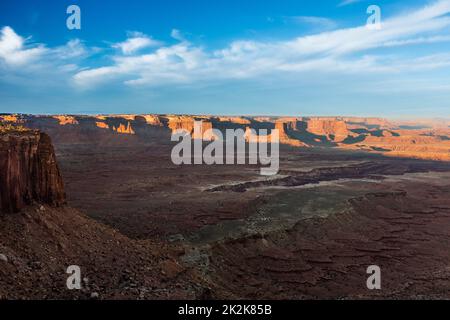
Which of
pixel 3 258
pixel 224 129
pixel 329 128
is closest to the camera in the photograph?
pixel 3 258

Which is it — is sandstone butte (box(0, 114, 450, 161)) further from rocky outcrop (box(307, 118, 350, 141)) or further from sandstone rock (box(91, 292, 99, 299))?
sandstone rock (box(91, 292, 99, 299))

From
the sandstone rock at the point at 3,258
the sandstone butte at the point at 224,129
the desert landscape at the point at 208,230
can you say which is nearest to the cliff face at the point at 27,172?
the desert landscape at the point at 208,230

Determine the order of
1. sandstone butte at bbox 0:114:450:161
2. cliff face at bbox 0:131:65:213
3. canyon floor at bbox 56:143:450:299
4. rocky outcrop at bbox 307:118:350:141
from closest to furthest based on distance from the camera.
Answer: cliff face at bbox 0:131:65:213, canyon floor at bbox 56:143:450:299, sandstone butte at bbox 0:114:450:161, rocky outcrop at bbox 307:118:350:141

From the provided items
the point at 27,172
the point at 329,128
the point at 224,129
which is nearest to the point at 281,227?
the point at 27,172

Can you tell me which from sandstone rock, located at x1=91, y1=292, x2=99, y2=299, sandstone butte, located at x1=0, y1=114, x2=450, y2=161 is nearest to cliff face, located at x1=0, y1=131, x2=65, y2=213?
sandstone rock, located at x1=91, y1=292, x2=99, y2=299

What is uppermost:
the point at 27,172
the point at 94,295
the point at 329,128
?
the point at 329,128

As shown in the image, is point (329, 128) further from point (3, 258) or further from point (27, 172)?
point (3, 258)

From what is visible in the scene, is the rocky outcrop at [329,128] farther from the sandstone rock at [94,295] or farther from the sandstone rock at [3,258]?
the sandstone rock at [3,258]
